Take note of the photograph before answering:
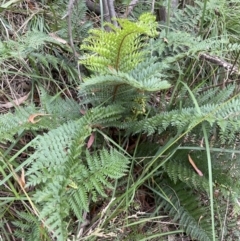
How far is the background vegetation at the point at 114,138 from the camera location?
1.29 meters

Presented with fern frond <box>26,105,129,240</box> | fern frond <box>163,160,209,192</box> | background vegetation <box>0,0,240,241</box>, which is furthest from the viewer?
fern frond <box>163,160,209,192</box>

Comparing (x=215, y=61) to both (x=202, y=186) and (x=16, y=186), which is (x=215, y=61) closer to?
(x=202, y=186)

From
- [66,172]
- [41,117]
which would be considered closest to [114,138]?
[41,117]

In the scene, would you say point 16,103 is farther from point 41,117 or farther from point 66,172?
point 66,172

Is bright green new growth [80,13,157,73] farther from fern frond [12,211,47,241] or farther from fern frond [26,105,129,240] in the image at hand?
fern frond [12,211,47,241]

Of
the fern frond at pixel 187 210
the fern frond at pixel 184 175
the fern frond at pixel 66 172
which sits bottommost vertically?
the fern frond at pixel 187 210

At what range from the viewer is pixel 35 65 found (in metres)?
1.68

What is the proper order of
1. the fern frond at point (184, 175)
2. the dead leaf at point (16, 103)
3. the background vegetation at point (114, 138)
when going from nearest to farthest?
the background vegetation at point (114, 138) < the fern frond at point (184, 175) < the dead leaf at point (16, 103)

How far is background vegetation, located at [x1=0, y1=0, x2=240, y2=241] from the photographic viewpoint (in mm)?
1291

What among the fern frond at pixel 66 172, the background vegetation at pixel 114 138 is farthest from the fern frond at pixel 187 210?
the fern frond at pixel 66 172

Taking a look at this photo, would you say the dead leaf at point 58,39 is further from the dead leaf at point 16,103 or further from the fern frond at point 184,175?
the fern frond at point 184,175

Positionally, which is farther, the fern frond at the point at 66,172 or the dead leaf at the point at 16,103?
the dead leaf at the point at 16,103

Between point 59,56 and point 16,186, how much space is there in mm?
565

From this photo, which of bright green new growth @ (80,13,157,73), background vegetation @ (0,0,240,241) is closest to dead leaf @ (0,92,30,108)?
background vegetation @ (0,0,240,241)
